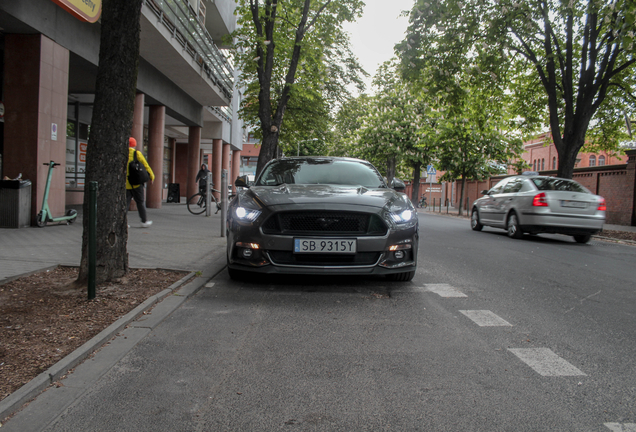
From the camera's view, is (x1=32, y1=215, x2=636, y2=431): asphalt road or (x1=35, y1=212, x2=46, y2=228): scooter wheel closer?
(x1=32, y1=215, x2=636, y2=431): asphalt road

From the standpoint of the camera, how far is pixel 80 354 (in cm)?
315

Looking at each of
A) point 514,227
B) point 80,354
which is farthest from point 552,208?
point 80,354

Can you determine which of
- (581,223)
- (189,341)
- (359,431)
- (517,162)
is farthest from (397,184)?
(517,162)

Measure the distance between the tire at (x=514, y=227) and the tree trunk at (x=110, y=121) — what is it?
33.7ft

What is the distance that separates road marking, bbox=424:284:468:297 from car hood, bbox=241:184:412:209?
946mm

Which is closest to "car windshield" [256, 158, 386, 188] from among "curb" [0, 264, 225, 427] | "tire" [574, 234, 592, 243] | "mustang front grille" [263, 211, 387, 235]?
"mustang front grille" [263, 211, 387, 235]

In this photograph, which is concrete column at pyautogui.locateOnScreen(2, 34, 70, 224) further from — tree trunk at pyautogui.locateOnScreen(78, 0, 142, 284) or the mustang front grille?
the mustang front grille

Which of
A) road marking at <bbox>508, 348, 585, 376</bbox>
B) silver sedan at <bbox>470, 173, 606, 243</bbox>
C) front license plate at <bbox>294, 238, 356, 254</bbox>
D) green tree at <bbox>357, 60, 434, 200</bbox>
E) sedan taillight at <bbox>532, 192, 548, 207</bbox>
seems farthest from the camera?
green tree at <bbox>357, 60, 434, 200</bbox>

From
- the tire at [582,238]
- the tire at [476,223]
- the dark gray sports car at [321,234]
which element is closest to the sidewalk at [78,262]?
the dark gray sports car at [321,234]

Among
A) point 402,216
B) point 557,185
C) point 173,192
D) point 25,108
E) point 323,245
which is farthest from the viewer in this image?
point 173,192

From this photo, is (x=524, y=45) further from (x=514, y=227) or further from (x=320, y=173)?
(x=320, y=173)

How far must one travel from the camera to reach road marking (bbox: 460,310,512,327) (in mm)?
4230

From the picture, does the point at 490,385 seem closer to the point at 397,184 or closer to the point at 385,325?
the point at 385,325

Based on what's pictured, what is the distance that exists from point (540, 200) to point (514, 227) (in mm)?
1149
